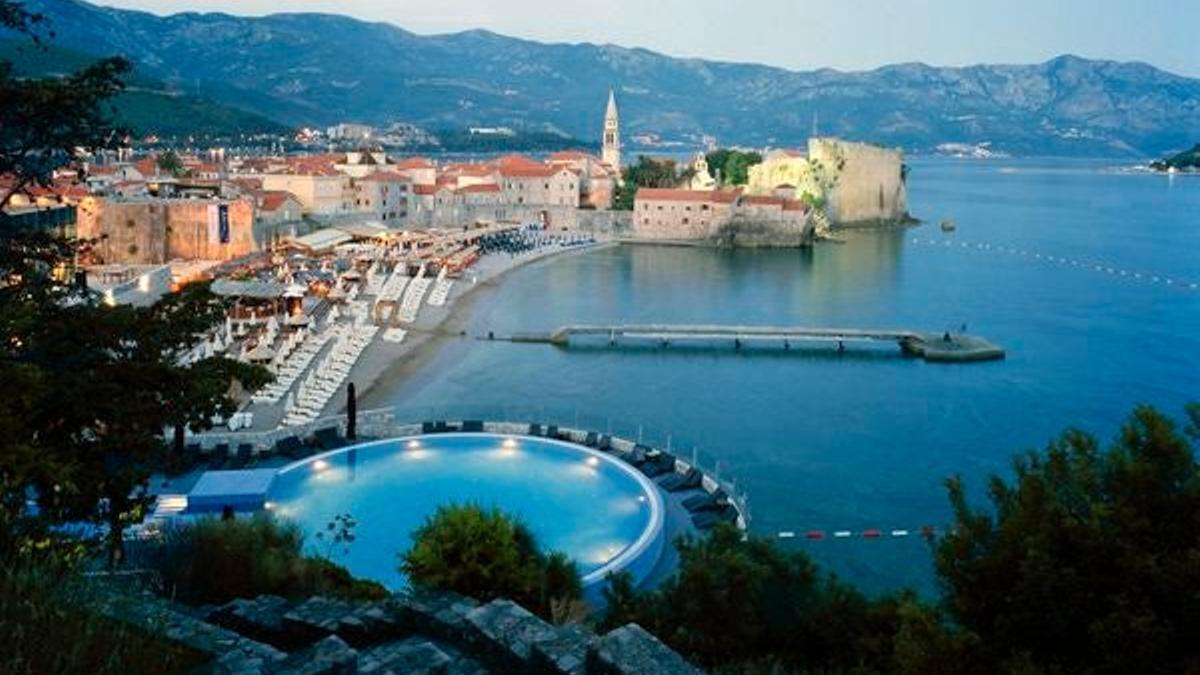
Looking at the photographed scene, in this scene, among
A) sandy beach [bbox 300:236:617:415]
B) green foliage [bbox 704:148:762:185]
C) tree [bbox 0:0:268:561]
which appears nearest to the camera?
tree [bbox 0:0:268:561]

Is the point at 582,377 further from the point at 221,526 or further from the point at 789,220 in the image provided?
the point at 789,220

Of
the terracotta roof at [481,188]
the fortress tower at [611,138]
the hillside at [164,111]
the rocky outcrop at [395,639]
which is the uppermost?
the hillside at [164,111]

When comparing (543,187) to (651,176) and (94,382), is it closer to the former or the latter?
(651,176)

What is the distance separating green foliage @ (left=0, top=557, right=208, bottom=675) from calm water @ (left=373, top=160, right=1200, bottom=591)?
9806mm

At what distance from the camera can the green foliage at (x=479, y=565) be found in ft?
25.4

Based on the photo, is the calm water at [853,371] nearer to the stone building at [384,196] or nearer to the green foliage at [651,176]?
the stone building at [384,196]

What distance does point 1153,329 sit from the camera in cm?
2922

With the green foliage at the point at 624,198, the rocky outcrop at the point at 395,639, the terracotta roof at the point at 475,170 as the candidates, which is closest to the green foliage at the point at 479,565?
the rocky outcrop at the point at 395,639

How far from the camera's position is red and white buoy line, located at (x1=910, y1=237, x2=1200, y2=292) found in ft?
125

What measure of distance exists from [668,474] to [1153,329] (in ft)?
72.1

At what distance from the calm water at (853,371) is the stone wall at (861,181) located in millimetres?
10533

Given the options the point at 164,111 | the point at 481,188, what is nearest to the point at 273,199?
the point at 481,188

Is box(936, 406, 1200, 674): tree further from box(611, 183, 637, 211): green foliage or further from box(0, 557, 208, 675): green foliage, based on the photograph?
box(611, 183, 637, 211): green foliage

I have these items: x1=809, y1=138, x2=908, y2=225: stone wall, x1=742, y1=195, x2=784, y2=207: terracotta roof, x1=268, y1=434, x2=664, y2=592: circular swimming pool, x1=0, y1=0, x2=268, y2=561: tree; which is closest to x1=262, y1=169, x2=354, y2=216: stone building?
x1=742, y1=195, x2=784, y2=207: terracotta roof
